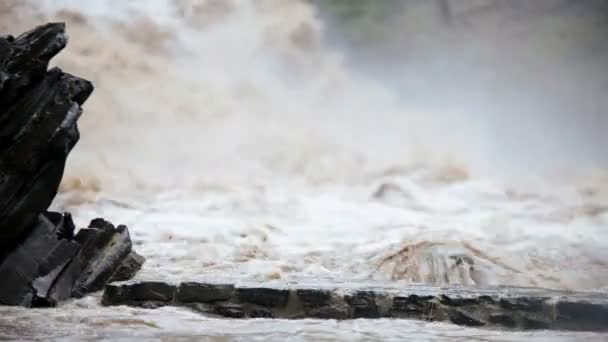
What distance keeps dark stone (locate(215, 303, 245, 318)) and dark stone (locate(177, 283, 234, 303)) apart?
0.06m

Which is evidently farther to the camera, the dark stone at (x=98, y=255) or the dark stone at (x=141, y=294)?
the dark stone at (x=98, y=255)

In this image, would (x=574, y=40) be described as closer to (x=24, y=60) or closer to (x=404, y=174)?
(x=404, y=174)

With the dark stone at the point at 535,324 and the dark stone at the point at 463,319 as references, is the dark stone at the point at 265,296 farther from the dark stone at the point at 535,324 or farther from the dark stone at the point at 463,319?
the dark stone at the point at 535,324

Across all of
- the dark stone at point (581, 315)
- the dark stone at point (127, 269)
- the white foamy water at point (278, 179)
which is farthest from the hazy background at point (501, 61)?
the dark stone at point (581, 315)

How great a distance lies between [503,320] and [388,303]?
777 millimetres

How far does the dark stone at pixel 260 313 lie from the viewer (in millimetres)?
5438

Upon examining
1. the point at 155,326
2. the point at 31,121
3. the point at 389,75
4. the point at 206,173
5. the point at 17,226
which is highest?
the point at 389,75

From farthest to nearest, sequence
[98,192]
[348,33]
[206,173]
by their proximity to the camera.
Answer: [348,33] < [206,173] < [98,192]

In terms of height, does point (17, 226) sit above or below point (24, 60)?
below

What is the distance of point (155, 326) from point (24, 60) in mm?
2234

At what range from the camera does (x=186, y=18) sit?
20297mm

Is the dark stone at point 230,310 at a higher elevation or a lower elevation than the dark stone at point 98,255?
lower

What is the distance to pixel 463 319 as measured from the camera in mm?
5180

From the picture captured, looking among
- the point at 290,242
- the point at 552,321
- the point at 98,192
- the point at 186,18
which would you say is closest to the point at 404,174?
the point at 290,242
